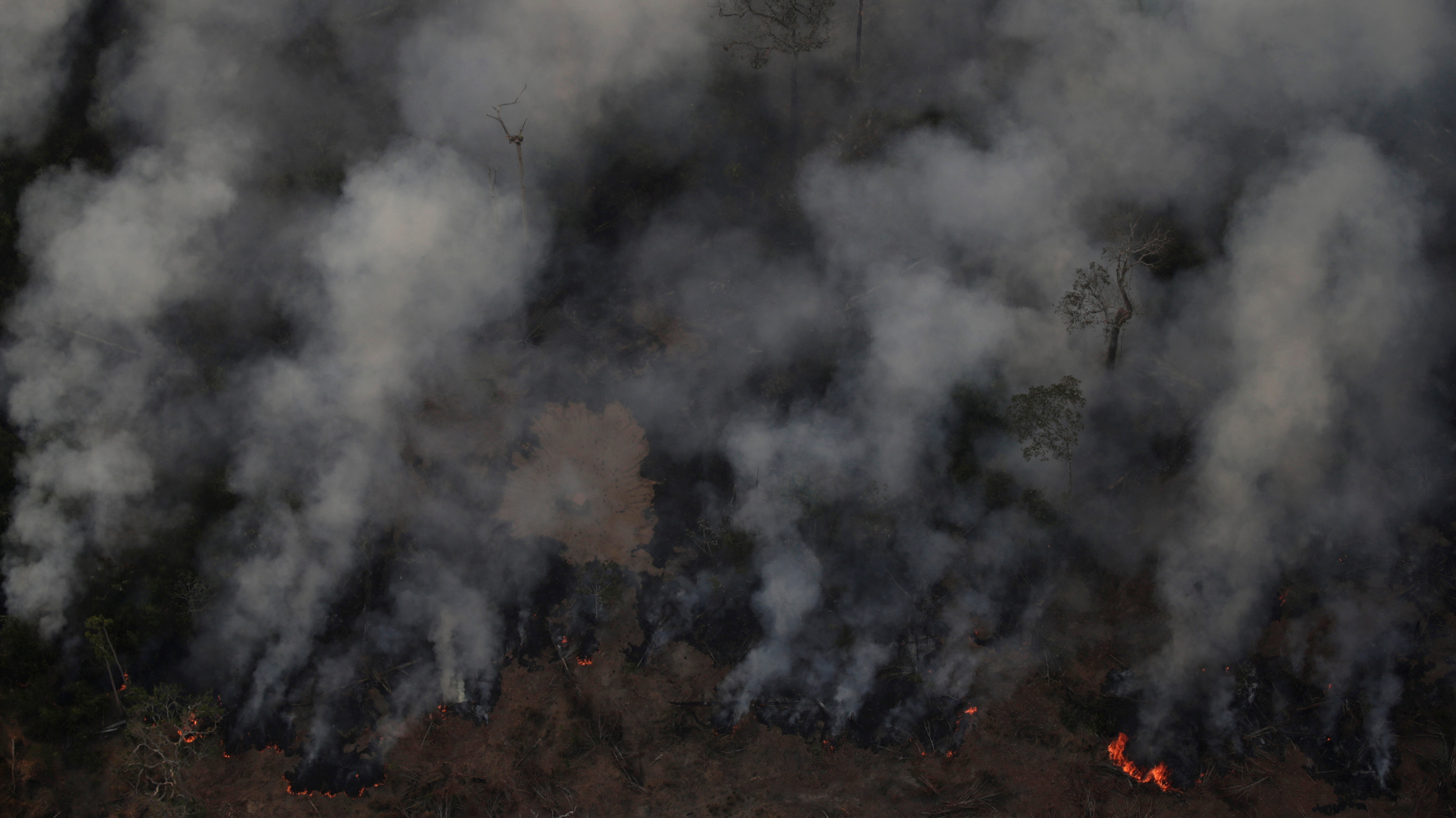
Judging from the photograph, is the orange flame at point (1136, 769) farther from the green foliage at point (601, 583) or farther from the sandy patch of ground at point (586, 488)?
the green foliage at point (601, 583)

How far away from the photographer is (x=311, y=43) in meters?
23.5

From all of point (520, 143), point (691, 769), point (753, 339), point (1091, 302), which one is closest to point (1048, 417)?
point (1091, 302)

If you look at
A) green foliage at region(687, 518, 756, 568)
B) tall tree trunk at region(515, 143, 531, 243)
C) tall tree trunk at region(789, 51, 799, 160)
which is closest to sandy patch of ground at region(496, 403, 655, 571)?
green foliage at region(687, 518, 756, 568)

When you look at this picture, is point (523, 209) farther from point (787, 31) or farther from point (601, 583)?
point (601, 583)

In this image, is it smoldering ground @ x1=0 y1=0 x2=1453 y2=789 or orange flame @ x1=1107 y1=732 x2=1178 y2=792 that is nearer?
orange flame @ x1=1107 y1=732 x2=1178 y2=792

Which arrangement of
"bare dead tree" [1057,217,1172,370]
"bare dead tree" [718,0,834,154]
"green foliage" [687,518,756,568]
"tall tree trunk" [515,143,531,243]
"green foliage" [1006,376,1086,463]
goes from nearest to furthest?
"green foliage" [1006,376,1086,463]
"bare dead tree" [1057,217,1172,370]
"green foliage" [687,518,756,568]
"bare dead tree" [718,0,834,154]
"tall tree trunk" [515,143,531,243]

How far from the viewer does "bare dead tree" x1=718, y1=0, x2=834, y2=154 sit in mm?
21188

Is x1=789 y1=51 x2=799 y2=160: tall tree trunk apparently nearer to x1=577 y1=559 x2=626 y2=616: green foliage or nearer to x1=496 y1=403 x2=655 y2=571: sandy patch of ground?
x1=496 y1=403 x2=655 y2=571: sandy patch of ground

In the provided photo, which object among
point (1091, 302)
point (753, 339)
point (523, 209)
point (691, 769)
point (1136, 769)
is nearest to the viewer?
point (1136, 769)

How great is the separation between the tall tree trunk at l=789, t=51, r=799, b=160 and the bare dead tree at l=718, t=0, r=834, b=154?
0.01 meters

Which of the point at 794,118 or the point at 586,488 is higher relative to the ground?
the point at 794,118

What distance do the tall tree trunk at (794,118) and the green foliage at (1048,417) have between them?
29.6 feet

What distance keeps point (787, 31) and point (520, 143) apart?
24.9ft

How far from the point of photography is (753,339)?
71.7 feet
